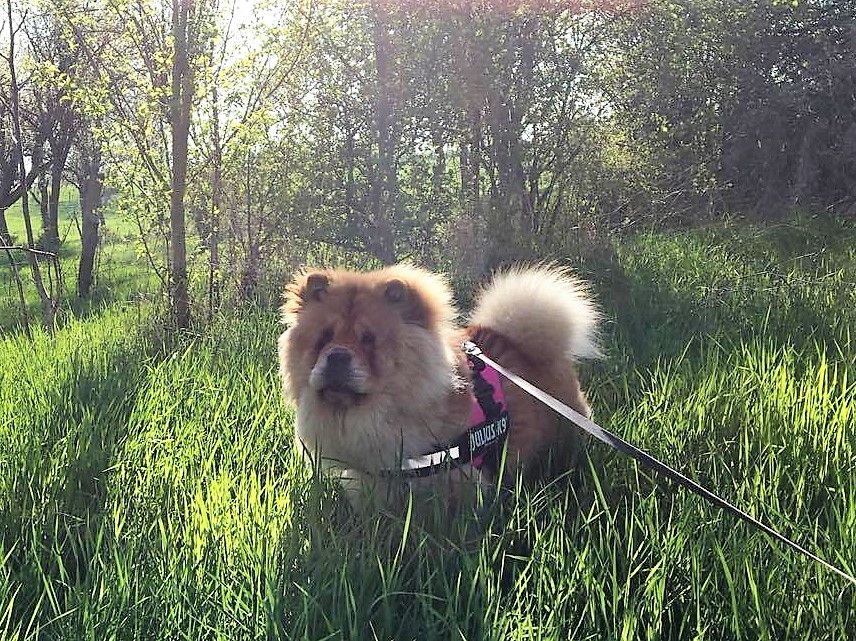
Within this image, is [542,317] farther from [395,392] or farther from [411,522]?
[411,522]

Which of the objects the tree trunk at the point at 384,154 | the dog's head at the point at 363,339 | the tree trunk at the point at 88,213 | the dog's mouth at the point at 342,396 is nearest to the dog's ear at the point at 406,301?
the dog's head at the point at 363,339

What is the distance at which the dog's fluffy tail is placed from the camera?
3.02m

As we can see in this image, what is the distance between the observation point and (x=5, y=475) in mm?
2525

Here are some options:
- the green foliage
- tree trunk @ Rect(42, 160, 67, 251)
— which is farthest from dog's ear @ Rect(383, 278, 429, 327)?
tree trunk @ Rect(42, 160, 67, 251)

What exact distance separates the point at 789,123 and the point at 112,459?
36.1 feet

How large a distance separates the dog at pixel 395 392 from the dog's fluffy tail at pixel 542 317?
0.27 meters

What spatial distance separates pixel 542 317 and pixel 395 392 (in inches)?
35.1

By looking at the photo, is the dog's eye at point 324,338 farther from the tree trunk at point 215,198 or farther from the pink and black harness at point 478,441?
the tree trunk at point 215,198

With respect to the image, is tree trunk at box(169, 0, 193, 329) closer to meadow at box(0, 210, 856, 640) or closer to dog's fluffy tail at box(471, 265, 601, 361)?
meadow at box(0, 210, 856, 640)

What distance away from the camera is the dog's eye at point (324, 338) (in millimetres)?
2500

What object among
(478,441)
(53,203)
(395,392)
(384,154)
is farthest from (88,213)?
(478,441)

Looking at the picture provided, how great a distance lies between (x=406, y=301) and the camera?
103 inches

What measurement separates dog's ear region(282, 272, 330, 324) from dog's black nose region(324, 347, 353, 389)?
0.37 meters

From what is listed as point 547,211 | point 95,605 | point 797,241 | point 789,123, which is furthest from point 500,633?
point 789,123
